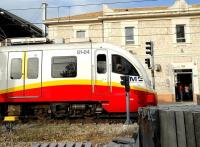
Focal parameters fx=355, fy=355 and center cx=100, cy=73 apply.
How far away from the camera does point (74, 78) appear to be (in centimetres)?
1465

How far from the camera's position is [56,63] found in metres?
15.0

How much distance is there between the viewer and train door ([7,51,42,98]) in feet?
48.9

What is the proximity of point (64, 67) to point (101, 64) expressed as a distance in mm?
1566

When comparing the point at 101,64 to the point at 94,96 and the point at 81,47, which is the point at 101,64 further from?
the point at 94,96

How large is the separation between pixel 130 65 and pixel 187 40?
20460 millimetres

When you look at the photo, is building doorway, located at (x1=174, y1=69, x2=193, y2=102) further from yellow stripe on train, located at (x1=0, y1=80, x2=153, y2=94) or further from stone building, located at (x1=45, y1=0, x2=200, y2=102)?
yellow stripe on train, located at (x1=0, y1=80, x2=153, y2=94)

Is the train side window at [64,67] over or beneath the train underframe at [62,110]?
over

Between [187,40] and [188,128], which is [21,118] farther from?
[187,40]

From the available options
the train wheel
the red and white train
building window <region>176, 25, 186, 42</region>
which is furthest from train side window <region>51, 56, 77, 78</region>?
building window <region>176, 25, 186, 42</region>

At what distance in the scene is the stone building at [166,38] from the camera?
32.7 metres

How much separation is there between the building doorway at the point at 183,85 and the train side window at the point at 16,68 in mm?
20526

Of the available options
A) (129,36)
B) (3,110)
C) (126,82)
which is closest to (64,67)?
(126,82)

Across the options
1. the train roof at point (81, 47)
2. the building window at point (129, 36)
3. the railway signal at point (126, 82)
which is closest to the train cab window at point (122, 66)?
the train roof at point (81, 47)

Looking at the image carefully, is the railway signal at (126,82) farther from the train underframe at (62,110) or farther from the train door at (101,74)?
the train underframe at (62,110)
